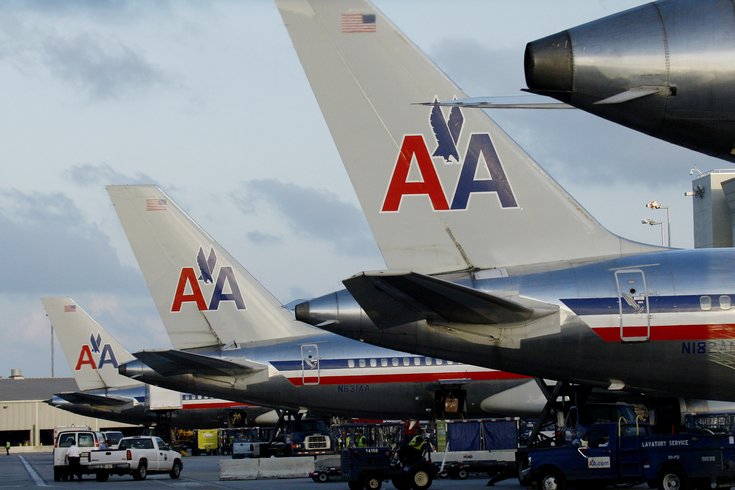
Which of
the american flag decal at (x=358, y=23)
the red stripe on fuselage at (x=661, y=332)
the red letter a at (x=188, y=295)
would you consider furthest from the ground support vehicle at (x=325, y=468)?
the american flag decal at (x=358, y=23)

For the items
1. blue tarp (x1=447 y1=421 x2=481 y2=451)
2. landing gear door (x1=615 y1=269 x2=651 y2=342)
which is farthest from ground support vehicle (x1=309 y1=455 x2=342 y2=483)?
landing gear door (x1=615 y1=269 x2=651 y2=342)

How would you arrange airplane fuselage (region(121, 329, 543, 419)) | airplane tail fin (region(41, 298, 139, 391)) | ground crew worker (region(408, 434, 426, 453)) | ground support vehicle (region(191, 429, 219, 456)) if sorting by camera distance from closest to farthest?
ground crew worker (region(408, 434, 426, 453)) < airplane fuselage (region(121, 329, 543, 419)) < airplane tail fin (region(41, 298, 139, 391)) < ground support vehicle (region(191, 429, 219, 456))

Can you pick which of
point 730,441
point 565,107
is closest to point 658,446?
point 730,441

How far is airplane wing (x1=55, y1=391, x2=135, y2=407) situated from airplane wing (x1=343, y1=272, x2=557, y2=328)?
1831 inches

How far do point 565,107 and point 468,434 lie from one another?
71.8 ft

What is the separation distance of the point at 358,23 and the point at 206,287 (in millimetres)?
22438

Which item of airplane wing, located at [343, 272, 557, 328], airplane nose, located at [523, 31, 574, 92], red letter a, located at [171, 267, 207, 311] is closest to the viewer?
airplane nose, located at [523, 31, 574, 92]

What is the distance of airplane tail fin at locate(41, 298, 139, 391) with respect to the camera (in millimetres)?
64688

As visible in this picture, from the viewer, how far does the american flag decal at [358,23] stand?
65.3 ft

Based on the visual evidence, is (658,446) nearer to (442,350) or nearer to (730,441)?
(730,441)

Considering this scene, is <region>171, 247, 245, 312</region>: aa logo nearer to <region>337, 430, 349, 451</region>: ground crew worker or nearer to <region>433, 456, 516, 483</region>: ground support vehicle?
<region>337, 430, 349, 451</region>: ground crew worker

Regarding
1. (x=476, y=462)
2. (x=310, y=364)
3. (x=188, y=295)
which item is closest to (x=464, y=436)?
(x=476, y=462)

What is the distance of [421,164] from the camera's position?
66.7 feet

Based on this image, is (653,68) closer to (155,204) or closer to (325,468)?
(325,468)
